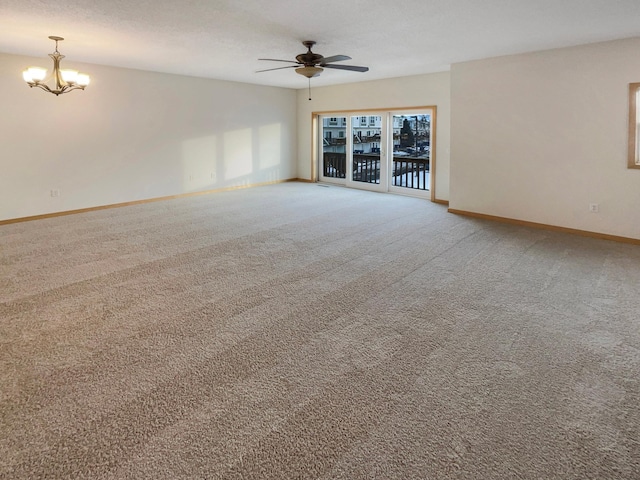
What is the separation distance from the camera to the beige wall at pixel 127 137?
20.9 ft

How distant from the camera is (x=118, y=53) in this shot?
19.5 feet

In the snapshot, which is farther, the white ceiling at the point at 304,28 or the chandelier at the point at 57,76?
the chandelier at the point at 57,76

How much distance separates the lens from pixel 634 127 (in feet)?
16.5

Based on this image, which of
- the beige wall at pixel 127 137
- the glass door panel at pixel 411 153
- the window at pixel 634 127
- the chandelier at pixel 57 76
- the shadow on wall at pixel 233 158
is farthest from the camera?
the shadow on wall at pixel 233 158

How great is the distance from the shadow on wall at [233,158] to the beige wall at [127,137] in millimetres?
22

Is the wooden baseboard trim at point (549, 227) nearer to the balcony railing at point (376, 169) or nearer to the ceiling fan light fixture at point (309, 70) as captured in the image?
the balcony railing at point (376, 169)

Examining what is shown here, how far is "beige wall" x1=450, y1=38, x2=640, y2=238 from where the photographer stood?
515 cm

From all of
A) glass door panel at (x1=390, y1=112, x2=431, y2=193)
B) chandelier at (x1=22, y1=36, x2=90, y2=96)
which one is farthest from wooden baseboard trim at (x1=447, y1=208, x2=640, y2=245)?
chandelier at (x1=22, y1=36, x2=90, y2=96)

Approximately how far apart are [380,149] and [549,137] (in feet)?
12.6

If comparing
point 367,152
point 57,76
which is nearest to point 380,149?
point 367,152

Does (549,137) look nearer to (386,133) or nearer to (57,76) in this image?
(386,133)

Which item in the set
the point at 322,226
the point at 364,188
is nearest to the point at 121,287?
the point at 322,226

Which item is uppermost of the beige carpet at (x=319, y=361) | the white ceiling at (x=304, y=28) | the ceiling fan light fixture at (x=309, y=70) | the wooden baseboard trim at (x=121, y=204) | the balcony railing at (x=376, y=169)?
the white ceiling at (x=304, y=28)

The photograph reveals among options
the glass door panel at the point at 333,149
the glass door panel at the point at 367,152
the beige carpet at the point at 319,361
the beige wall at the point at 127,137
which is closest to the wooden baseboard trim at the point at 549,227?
the beige carpet at the point at 319,361
